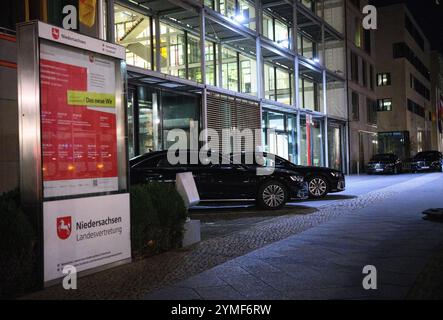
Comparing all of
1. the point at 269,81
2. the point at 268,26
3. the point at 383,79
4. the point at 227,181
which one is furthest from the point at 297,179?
the point at 383,79

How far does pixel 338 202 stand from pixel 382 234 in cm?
595

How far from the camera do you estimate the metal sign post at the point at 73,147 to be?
228 inches

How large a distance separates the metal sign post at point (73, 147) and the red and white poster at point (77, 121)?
0.5 inches

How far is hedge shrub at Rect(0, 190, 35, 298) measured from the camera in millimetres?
5301

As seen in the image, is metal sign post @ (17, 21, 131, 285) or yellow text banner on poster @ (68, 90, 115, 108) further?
yellow text banner on poster @ (68, 90, 115, 108)

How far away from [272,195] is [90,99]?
7.69 metres

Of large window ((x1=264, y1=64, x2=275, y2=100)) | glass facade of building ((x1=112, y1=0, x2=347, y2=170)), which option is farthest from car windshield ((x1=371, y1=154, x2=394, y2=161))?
large window ((x1=264, y1=64, x2=275, y2=100))

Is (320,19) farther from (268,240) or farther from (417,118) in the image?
(417,118)

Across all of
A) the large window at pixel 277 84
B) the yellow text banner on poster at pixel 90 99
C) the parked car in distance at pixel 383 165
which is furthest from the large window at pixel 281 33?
the yellow text banner on poster at pixel 90 99

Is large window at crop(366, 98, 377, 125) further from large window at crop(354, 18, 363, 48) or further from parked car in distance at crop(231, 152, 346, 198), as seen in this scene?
Result: parked car in distance at crop(231, 152, 346, 198)

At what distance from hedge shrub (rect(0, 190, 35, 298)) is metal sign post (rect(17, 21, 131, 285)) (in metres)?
0.18

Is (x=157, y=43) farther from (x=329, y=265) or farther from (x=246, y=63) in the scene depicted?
(x=329, y=265)

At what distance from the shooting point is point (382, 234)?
9.09 m

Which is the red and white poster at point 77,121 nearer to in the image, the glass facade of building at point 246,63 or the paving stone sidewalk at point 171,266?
the paving stone sidewalk at point 171,266
